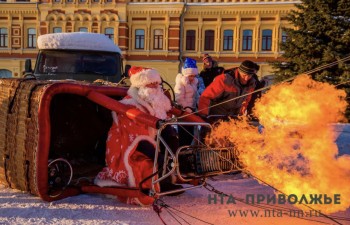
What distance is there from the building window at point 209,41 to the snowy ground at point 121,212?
25863mm

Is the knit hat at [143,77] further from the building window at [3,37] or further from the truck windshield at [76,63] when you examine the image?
the building window at [3,37]

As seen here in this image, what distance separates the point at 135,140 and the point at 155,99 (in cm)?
49

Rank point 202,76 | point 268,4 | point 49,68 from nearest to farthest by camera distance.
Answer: point 49,68 < point 202,76 < point 268,4

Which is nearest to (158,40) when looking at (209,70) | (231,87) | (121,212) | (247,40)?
(247,40)

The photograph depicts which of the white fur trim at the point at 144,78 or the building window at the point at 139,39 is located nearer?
the white fur trim at the point at 144,78

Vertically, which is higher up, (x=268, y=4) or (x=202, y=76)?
(x=268, y=4)

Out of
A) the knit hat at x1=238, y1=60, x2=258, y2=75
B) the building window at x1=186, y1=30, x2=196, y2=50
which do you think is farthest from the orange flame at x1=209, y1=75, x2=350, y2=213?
the building window at x1=186, y1=30, x2=196, y2=50

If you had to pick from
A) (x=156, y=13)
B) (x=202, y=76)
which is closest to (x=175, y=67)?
(x=156, y=13)

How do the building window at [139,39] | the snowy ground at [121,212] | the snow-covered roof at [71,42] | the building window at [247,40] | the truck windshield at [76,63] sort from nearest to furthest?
the snowy ground at [121,212], the truck windshield at [76,63], the snow-covered roof at [71,42], the building window at [247,40], the building window at [139,39]

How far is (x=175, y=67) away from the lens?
97.9 ft

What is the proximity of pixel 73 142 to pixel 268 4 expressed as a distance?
25.0 meters

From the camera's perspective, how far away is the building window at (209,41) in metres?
30.2

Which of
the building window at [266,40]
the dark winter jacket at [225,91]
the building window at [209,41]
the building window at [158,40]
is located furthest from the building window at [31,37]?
the dark winter jacket at [225,91]

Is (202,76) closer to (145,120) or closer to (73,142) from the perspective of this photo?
(73,142)
